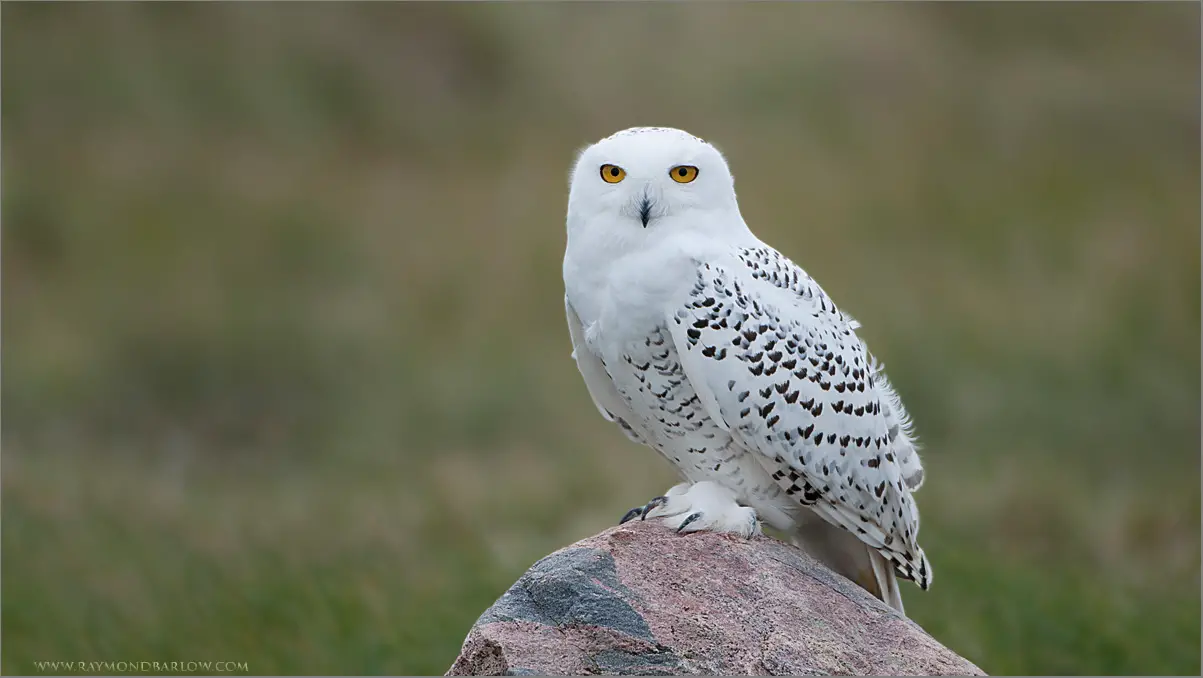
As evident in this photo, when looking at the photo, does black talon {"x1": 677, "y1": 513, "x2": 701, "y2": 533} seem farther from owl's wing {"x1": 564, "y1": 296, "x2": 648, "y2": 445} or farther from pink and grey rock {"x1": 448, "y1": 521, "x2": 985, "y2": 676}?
owl's wing {"x1": 564, "y1": 296, "x2": 648, "y2": 445}

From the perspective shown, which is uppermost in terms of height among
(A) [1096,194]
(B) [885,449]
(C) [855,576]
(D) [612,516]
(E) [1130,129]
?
(E) [1130,129]

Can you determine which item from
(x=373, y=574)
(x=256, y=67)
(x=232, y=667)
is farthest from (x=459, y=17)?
(x=232, y=667)

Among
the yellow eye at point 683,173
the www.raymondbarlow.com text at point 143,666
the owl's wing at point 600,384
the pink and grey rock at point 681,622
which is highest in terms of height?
the yellow eye at point 683,173

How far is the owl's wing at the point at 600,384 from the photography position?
3.70m

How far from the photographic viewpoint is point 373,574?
24.6 ft

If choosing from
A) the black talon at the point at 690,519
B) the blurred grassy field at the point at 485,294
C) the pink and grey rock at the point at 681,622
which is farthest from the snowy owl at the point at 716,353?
the blurred grassy field at the point at 485,294

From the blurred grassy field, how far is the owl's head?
3621 mm

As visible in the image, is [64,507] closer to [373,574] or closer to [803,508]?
[373,574]

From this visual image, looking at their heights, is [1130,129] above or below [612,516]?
above

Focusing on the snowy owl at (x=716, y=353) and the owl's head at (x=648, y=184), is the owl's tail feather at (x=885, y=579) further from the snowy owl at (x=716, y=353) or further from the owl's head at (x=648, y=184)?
the owl's head at (x=648, y=184)

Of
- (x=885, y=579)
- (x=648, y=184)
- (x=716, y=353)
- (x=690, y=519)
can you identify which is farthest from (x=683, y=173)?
(x=885, y=579)

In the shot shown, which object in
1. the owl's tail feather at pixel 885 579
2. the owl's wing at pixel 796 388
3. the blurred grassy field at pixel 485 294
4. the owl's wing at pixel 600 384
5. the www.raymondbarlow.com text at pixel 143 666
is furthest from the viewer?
the blurred grassy field at pixel 485 294

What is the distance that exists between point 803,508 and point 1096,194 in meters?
8.64

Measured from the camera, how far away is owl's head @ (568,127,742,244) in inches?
134
